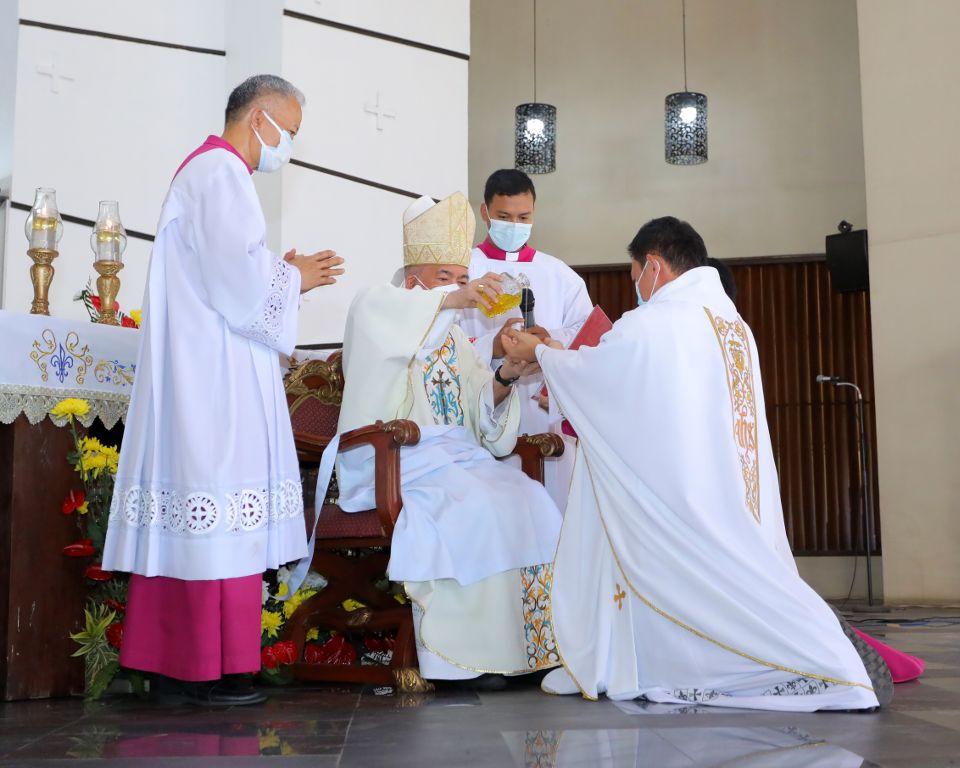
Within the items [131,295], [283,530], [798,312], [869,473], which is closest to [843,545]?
[869,473]

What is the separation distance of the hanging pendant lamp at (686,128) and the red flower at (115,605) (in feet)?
21.7

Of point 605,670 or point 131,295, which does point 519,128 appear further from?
point 605,670

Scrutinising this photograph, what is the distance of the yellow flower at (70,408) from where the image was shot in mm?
3426

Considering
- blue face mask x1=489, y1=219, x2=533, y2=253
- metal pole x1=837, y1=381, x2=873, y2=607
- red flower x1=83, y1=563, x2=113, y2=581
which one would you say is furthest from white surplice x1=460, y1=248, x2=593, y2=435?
metal pole x1=837, y1=381, x2=873, y2=607

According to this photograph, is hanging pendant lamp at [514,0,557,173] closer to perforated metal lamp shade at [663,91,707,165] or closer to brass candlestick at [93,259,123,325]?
perforated metal lamp shade at [663,91,707,165]

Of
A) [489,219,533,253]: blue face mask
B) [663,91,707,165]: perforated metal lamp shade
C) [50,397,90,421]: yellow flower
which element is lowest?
[50,397,90,421]: yellow flower

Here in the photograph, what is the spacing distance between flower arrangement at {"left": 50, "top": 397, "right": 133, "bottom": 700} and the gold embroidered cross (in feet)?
4.92

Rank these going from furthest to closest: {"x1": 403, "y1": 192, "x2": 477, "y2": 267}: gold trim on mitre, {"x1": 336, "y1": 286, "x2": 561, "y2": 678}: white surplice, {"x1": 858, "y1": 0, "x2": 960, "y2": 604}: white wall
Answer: {"x1": 858, "y1": 0, "x2": 960, "y2": 604}: white wall → {"x1": 403, "y1": 192, "x2": 477, "y2": 267}: gold trim on mitre → {"x1": 336, "y1": 286, "x2": 561, "y2": 678}: white surplice

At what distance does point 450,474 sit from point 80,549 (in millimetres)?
1181

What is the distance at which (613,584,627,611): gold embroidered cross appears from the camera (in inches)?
133

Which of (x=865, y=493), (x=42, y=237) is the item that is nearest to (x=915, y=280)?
(x=865, y=493)

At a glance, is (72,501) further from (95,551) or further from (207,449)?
(207,449)

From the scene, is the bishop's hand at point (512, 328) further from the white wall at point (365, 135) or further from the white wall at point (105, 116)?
the white wall at point (105, 116)

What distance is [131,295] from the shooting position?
5.82 meters
